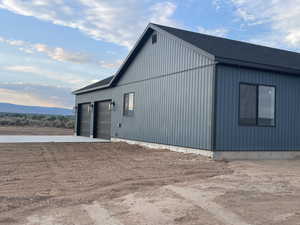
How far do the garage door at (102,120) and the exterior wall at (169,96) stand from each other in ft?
5.60

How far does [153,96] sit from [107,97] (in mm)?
5890

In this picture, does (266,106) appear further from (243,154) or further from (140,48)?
(140,48)

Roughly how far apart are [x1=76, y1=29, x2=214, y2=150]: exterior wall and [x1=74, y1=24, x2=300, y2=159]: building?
3 cm

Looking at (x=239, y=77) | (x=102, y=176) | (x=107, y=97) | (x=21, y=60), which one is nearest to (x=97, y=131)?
(x=107, y=97)

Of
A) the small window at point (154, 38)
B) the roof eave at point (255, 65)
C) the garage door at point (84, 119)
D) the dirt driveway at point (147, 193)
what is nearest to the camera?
the dirt driveway at point (147, 193)

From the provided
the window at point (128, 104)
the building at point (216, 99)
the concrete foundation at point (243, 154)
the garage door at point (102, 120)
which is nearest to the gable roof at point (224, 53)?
the building at point (216, 99)

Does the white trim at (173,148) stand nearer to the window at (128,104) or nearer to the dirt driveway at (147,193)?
the dirt driveway at (147,193)

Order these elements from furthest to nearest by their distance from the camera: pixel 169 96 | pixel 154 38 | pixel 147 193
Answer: pixel 154 38
pixel 169 96
pixel 147 193

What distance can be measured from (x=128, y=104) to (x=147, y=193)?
37.9 feet

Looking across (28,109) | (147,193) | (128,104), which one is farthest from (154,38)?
(28,109)

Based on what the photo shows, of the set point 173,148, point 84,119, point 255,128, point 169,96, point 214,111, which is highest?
point 169,96

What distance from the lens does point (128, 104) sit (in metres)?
17.4

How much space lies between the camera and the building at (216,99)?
35.7ft

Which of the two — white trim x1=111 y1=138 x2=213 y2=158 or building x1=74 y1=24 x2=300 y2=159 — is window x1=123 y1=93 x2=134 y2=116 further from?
white trim x1=111 y1=138 x2=213 y2=158
